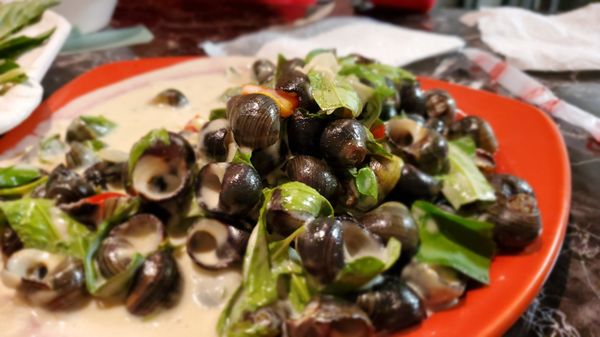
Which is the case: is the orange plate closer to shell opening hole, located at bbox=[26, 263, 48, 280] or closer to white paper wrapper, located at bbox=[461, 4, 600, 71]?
shell opening hole, located at bbox=[26, 263, 48, 280]

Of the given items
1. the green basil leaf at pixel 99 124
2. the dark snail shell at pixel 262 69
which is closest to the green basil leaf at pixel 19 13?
the green basil leaf at pixel 99 124

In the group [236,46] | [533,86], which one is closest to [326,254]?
[533,86]

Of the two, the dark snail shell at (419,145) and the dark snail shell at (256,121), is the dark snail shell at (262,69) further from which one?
the dark snail shell at (256,121)

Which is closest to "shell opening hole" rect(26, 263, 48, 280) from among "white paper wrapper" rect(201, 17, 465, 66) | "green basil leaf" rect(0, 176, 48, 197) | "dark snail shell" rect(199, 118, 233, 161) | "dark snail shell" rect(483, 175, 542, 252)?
"green basil leaf" rect(0, 176, 48, 197)

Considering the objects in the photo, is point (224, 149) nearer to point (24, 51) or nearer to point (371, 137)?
point (371, 137)

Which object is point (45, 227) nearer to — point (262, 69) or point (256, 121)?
point (256, 121)

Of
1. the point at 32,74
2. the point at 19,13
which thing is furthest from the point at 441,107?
the point at 19,13
